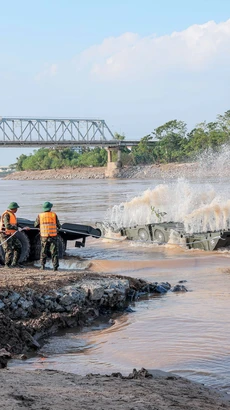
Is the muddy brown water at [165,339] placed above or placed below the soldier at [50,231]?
below

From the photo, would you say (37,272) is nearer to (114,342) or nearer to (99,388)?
(114,342)

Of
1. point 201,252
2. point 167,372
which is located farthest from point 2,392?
point 201,252

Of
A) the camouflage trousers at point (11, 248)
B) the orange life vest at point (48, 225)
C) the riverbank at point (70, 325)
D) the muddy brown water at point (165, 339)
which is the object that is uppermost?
the orange life vest at point (48, 225)

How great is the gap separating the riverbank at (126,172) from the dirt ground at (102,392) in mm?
87884

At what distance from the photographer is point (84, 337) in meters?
9.80

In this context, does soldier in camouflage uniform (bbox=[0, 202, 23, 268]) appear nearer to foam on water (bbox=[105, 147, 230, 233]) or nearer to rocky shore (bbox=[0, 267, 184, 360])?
rocky shore (bbox=[0, 267, 184, 360])

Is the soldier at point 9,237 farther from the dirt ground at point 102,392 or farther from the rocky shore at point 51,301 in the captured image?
the dirt ground at point 102,392

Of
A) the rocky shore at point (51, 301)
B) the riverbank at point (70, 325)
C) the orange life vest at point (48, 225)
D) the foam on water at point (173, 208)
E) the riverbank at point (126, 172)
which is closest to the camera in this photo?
the riverbank at point (70, 325)

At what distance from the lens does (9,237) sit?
14492 millimetres

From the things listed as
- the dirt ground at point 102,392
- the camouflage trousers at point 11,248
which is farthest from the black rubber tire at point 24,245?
the dirt ground at point 102,392

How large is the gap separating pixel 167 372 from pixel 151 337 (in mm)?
1805

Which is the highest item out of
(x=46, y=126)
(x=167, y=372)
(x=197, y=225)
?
(x=46, y=126)

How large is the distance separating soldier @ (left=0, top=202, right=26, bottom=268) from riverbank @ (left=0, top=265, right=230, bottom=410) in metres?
0.57

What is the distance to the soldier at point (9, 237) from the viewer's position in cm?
1457
